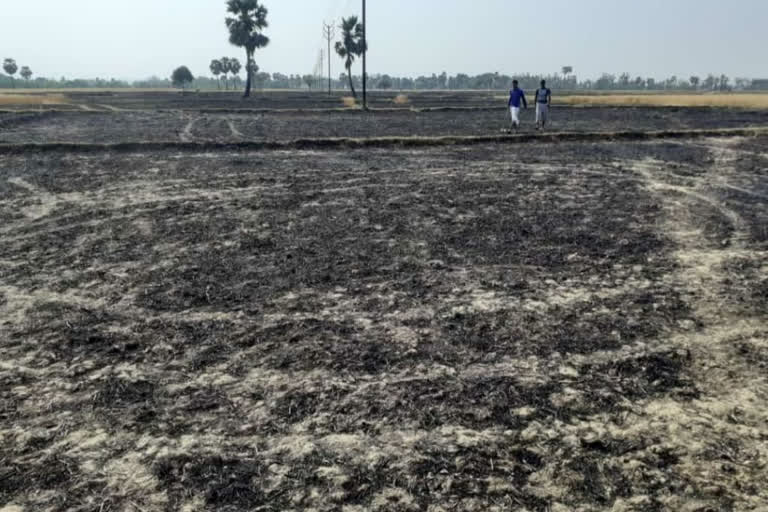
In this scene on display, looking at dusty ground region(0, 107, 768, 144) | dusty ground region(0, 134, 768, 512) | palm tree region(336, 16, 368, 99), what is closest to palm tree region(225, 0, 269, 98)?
palm tree region(336, 16, 368, 99)

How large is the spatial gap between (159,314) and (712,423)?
5.00 metres

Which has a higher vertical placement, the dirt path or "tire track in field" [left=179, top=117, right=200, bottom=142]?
"tire track in field" [left=179, top=117, right=200, bottom=142]

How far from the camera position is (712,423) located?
4.00m

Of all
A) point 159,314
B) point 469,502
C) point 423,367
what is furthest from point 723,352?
point 159,314

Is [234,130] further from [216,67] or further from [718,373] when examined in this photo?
[216,67]

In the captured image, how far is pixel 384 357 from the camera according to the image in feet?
16.3

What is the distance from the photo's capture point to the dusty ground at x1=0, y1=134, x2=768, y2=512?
3.49 m

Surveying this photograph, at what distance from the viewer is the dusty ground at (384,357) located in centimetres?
349

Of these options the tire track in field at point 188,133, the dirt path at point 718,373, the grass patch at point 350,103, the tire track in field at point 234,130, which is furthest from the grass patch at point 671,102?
the dirt path at point 718,373

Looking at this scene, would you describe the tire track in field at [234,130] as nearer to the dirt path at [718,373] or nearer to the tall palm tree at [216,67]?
the dirt path at [718,373]

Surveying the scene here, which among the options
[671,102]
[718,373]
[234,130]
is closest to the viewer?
[718,373]

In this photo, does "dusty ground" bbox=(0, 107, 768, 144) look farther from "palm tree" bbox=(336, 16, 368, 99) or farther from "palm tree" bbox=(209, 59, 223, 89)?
"palm tree" bbox=(209, 59, 223, 89)

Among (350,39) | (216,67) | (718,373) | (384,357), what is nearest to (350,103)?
(350,39)

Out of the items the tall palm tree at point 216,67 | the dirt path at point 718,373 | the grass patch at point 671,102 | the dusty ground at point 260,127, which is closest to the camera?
the dirt path at point 718,373
